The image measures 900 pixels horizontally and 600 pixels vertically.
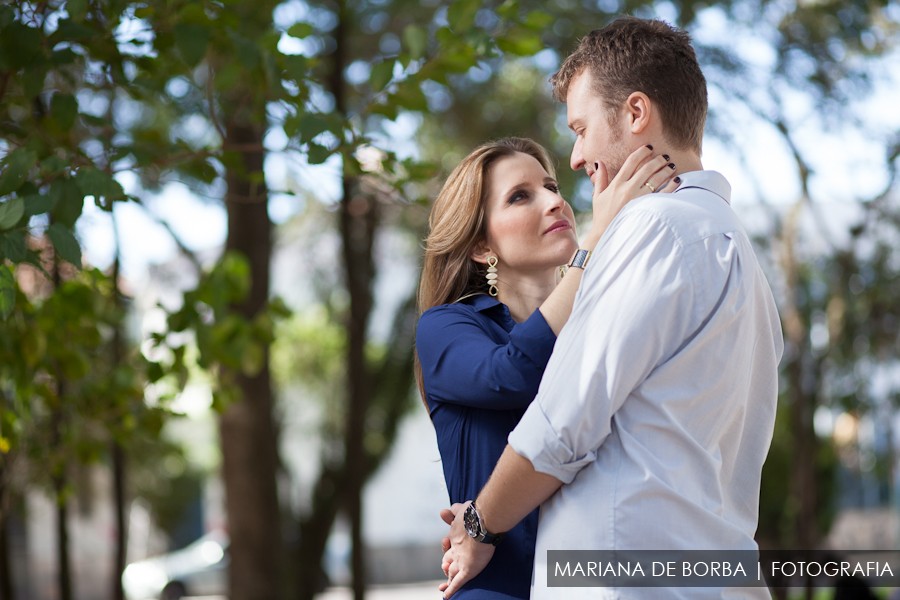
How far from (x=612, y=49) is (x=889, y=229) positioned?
11907 mm

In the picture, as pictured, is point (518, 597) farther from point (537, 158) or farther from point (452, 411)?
point (537, 158)

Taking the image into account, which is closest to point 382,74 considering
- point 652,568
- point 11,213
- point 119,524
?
point 11,213

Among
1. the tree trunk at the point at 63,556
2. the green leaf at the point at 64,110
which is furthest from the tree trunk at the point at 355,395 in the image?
the green leaf at the point at 64,110

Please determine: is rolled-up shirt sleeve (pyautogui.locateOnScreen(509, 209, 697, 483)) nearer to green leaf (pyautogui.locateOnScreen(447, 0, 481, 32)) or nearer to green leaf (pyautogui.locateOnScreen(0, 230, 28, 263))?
green leaf (pyautogui.locateOnScreen(0, 230, 28, 263))

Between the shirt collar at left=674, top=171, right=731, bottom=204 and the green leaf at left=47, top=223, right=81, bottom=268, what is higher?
the green leaf at left=47, top=223, right=81, bottom=268

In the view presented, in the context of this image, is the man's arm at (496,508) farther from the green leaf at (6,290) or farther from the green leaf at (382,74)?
the green leaf at (382,74)

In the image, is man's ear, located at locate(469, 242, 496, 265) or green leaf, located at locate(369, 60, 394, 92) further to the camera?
green leaf, located at locate(369, 60, 394, 92)

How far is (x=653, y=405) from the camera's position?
2.13 m

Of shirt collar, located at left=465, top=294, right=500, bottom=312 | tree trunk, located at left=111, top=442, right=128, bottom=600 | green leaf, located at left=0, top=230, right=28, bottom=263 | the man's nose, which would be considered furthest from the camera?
tree trunk, located at left=111, top=442, right=128, bottom=600

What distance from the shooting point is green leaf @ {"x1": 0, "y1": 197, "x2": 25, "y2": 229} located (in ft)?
9.85

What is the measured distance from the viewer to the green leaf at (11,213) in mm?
3002

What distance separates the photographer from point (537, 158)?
10.4 ft

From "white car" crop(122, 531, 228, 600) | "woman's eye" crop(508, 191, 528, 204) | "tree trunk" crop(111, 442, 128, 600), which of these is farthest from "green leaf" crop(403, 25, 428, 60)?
"white car" crop(122, 531, 228, 600)

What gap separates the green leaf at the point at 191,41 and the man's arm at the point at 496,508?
1939 mm
